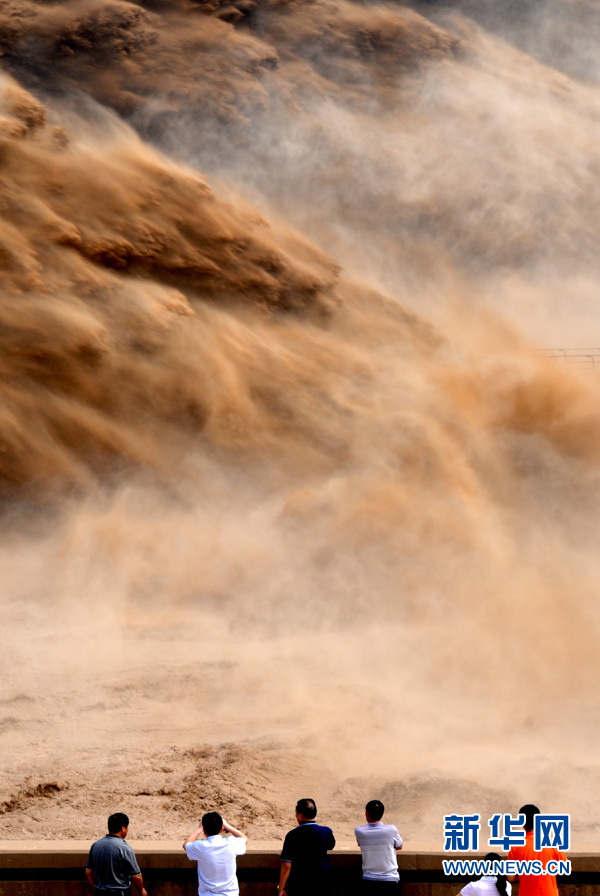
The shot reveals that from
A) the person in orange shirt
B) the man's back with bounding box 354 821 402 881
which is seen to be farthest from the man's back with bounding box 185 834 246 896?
the person in orange shirt

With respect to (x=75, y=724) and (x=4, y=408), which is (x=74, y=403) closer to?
(x=4, y=408)

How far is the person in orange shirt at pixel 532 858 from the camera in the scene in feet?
14.9

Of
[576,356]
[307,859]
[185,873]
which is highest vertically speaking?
Answer: [576,356]

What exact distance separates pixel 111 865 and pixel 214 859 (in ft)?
1.85

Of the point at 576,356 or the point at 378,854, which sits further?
the point at 576,356

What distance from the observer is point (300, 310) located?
1781cm

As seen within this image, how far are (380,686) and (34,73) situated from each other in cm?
1548

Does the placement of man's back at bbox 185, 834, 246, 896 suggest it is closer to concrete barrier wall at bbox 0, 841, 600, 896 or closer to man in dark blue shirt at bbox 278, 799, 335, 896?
man in dark blue shirt at bbox 278, 799, 335, 896

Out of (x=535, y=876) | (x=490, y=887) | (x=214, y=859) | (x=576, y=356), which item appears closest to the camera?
(x=490, y=887)

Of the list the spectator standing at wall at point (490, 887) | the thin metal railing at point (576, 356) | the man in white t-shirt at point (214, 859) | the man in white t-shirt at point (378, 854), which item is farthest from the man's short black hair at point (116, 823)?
the thin metal railing at point (576, 356)

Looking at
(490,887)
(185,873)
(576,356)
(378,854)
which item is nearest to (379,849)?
(378,854)

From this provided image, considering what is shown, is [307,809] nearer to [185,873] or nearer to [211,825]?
[211,825]

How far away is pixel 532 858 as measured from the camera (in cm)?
457

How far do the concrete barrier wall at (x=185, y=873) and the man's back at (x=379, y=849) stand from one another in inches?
12.7
